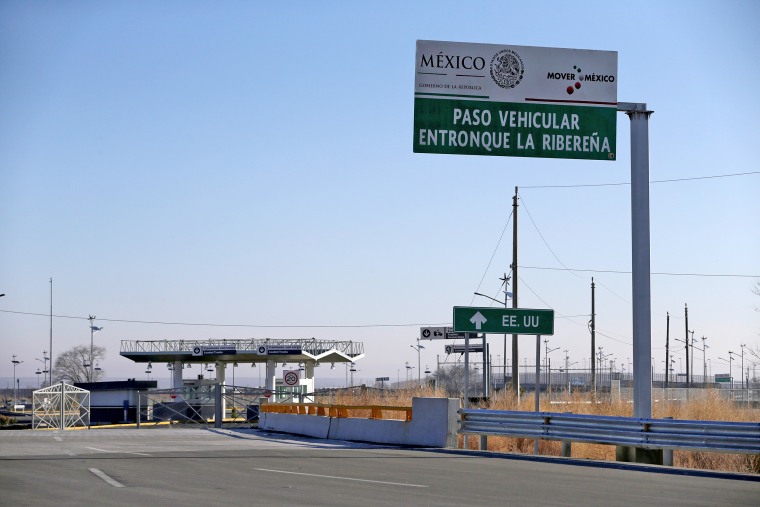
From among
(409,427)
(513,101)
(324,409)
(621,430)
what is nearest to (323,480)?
(621,430)

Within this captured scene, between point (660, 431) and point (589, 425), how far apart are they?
1.74 m

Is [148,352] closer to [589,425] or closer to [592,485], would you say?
[589,425]

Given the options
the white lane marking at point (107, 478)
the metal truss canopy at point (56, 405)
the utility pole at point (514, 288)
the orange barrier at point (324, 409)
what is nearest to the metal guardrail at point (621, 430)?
the orange barrier at point (324, 409)

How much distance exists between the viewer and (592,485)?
45.0 ft

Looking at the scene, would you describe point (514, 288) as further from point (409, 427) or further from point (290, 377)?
point (409, 427)

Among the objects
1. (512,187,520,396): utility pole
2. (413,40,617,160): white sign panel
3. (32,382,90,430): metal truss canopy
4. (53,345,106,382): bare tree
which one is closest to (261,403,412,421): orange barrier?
(413,40,617,160): white sign panel

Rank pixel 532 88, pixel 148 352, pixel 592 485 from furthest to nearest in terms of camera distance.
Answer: pixel 148 352 → pixel 532 88 → pixel 592 485

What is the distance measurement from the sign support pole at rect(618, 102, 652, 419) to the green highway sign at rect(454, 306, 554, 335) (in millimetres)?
3441

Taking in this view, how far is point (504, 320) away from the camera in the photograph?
74.0ft

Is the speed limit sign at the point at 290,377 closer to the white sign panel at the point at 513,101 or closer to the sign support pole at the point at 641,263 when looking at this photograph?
the white sign panel at the point at 513,101

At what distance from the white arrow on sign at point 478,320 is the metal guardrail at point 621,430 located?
2330mm

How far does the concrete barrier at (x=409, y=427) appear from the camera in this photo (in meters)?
21.5

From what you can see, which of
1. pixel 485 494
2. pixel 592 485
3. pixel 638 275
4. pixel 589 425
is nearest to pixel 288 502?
pixel 485 494

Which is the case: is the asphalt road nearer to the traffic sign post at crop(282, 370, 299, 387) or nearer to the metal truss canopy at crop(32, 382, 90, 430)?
the metal truss canopy at crop(32, 382, 90, 430)
